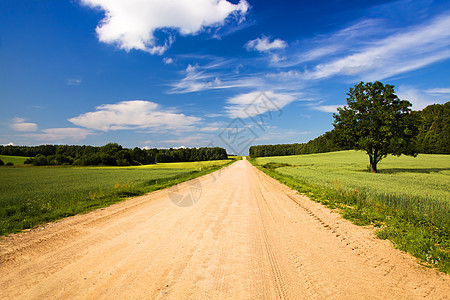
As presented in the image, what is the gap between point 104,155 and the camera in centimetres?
7262

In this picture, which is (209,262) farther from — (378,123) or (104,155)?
(104,155)

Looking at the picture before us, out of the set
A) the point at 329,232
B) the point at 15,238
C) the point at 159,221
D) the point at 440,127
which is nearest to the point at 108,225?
the point at 159,221

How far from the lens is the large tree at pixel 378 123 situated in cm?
2483

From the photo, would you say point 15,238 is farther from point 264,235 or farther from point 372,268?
point 372,268

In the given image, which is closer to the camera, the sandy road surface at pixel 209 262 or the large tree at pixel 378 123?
the sandy road surface at pixel 209 262

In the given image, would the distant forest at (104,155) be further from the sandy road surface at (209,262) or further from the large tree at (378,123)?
the sandy road surface at (209,262)

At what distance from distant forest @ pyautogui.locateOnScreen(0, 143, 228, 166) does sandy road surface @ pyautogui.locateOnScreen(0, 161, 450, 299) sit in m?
74.7

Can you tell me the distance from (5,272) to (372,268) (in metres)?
7.32

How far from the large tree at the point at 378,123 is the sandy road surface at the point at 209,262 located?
77.5 ft

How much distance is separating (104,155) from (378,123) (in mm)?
77961

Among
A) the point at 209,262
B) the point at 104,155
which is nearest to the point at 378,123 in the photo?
the point at 209,262

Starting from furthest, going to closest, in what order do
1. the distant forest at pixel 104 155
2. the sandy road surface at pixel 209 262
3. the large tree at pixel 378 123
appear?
the distant forest at pixel 104 155 < the large tree at pixel 378 123 < the sandy road surface at pixel 209 262

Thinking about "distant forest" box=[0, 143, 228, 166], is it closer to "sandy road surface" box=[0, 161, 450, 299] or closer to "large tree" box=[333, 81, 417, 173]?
"large tree" box=[333, 81, 417, 173]

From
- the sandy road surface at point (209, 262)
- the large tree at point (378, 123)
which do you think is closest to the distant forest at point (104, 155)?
the large tree at point (378, 123)
